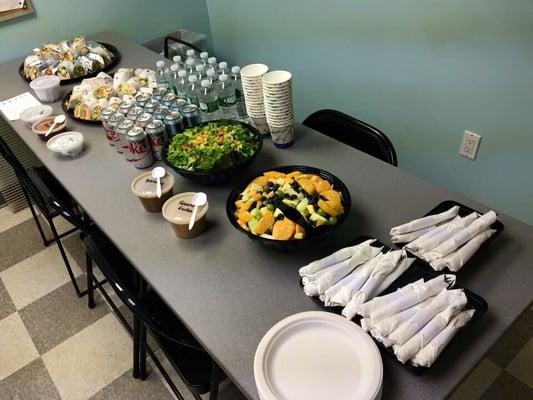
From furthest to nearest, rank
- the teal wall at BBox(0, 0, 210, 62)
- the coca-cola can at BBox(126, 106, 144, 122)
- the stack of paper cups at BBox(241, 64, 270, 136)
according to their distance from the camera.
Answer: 1. the teal wall at BBox(0, 0, 210, 62)
2. the coca-cola can at BBox(126, 106, 144, 122)
3. the stack of paper cups at BBox(241, 64, 270, 136)

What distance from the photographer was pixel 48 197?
1.36 meters

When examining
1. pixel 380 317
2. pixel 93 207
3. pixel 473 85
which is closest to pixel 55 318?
pixel 93 207

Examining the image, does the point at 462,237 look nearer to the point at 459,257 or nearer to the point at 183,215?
the point at 459,257

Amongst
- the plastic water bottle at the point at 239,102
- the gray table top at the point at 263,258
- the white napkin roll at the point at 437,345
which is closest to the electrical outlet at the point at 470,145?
the gray table top at the point at 263,258

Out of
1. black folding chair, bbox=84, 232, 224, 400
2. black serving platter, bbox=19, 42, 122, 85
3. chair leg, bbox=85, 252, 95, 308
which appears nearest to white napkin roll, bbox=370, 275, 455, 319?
black folding chair, bbox=84, 232, 224, 400

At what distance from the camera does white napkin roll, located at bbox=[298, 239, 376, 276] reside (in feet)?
3.06

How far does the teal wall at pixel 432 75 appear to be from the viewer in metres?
1.60

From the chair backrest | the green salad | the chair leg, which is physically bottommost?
the chair leg

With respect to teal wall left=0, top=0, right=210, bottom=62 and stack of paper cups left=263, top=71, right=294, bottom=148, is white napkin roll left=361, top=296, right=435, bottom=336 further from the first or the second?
teal wall left=0, top=0, right=210, bottom=62

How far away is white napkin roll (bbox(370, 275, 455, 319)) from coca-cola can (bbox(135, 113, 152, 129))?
35.9 inches

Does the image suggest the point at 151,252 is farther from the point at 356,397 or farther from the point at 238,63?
the point at 238,63

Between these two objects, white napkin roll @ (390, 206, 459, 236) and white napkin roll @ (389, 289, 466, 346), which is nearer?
white napkin roll @ (389, 289, 466, 346)

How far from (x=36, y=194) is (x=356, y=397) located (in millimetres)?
1417

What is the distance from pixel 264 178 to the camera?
1.15 metres
